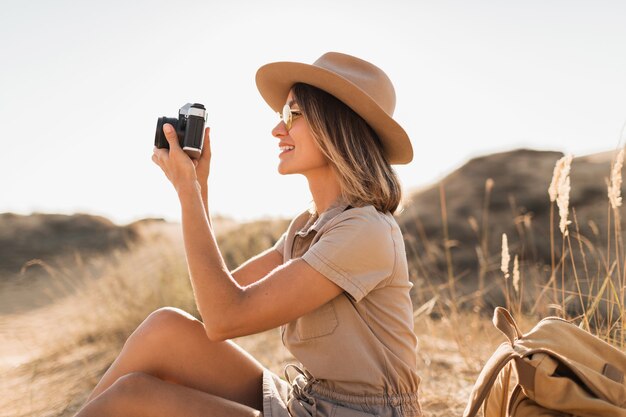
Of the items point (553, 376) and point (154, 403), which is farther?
point (154, 403)

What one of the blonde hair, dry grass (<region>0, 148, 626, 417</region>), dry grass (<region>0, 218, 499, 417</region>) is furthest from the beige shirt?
dry grass (<region>0, 218, 499, 417</region>)

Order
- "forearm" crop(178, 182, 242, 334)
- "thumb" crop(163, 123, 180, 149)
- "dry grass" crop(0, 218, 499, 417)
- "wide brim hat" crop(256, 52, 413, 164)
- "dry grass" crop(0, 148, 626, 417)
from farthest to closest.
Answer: "dry grass" crop(0, 218, 499, 417)
"dry grass" crop(0, 148, 626, 417)
"wide brim hat" crop(256, 52, 413, 164)
"thumb" crop(163, 123, 180, 149)
"forearm" crop(178, 182, 242, 334)

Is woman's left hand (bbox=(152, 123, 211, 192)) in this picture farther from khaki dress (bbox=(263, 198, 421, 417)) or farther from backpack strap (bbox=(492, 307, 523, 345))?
backpack strap (bbox=(492, 307, 523, 345))

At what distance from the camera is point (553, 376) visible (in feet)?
5.43

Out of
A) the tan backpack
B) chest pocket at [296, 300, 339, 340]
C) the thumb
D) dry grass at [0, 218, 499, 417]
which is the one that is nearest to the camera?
the tan backpack

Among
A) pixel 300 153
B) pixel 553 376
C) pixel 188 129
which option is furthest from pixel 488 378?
pixel 188 129

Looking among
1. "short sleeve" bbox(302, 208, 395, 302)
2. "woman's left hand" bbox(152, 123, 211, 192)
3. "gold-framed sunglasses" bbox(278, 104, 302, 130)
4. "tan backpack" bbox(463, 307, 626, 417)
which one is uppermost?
"gold-framed sunglasses" bbox(278, 104, 302, 130)

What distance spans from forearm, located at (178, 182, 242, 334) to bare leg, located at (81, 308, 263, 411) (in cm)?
34

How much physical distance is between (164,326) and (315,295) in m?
0.60

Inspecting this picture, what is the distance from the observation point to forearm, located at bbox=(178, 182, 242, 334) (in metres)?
1.78

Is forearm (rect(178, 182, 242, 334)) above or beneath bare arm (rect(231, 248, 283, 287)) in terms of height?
above

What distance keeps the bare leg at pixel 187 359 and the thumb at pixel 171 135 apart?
1.89 feet

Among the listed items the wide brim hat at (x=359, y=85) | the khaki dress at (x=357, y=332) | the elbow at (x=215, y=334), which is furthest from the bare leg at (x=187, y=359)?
the wide brim hat at (x=359, y=85)

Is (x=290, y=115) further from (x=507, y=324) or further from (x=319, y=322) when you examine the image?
(x=507, y=324)
